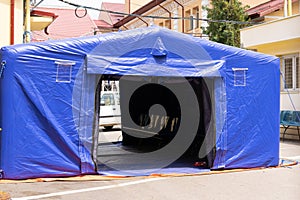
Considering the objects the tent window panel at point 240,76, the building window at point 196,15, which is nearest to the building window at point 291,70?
the tent window panel at point 240,76

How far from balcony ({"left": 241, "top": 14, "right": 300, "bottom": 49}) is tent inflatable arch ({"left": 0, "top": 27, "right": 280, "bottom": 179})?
17.1 feet

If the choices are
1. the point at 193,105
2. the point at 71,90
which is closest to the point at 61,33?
the point at 193,105

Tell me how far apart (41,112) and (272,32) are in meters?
10.2

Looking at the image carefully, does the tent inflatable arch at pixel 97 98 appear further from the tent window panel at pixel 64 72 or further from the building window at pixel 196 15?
the building window at pixel 196 15

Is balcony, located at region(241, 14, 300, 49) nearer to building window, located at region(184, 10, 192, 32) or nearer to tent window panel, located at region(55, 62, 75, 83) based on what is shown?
building window, located at region(184, 10, 192, 32)

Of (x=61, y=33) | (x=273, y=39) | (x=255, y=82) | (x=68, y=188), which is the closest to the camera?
(x=68, y=188)

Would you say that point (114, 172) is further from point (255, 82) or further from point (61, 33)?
point (61, 33)

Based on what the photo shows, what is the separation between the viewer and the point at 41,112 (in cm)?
823

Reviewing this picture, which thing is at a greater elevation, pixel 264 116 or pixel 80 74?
pixel 80 74

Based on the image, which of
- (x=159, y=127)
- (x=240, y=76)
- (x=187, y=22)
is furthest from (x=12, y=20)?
(x=187, y=22)

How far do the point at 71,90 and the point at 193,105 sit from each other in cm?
429

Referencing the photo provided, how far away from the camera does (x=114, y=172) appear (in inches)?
357

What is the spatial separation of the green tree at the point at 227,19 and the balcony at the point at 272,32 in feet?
9.30

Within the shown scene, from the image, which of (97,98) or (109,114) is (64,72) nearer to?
(97,98)
